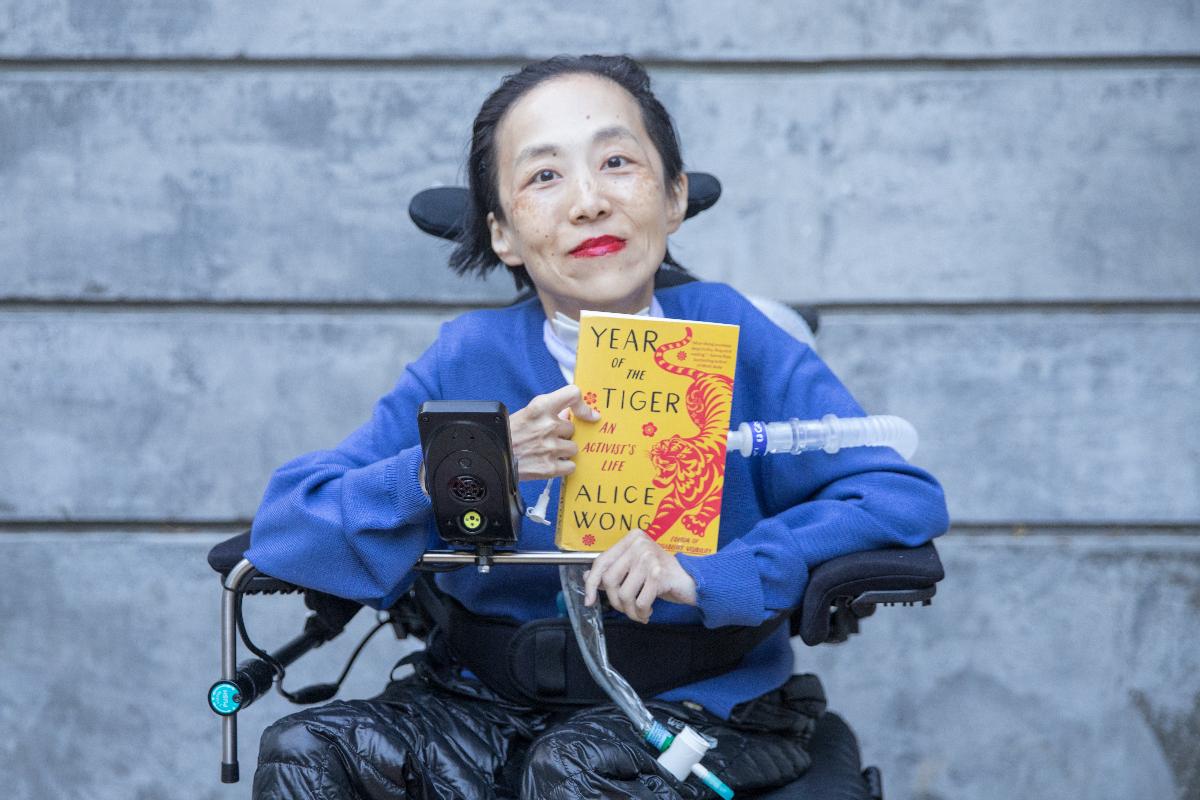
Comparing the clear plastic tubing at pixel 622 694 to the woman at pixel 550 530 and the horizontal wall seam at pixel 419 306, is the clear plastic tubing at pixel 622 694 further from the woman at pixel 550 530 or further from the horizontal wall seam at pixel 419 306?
the horizontal wall seam at pixel 419 306

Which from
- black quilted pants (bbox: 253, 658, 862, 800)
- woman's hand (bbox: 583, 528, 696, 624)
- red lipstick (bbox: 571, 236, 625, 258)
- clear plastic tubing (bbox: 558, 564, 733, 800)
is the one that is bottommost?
black quilted pants (bbox: 253, 658, 862, 800)

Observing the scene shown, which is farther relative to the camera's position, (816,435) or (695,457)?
(816,435)

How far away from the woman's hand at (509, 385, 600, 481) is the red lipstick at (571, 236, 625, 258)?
Result: 311 millimetres

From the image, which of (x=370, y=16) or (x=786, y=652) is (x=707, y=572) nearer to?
(x=786, y=652)

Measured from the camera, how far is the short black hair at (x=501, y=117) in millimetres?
2070

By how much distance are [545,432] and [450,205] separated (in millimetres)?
704

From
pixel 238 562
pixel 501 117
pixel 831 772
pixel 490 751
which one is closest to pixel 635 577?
pixel 490 751

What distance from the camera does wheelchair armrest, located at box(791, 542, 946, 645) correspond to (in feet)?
5.67

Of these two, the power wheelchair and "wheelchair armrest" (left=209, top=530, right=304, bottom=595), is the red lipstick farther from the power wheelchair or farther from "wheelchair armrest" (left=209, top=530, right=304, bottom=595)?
"wheelchair armrest" (left=209, top=530, right=304, bottom=595)

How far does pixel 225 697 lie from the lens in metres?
1.77

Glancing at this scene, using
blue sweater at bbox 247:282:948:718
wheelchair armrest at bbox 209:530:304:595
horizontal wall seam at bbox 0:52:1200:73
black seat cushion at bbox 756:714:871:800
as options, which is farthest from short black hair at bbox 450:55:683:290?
horizontal wall seam at bbox 0:52:1200:73

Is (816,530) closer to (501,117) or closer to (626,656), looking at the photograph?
(626,656)

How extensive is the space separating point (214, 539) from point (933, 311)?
6.15 ft

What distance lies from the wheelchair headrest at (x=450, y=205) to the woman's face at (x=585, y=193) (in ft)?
0.75
